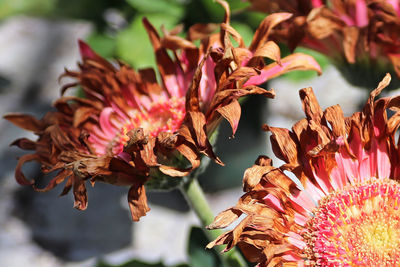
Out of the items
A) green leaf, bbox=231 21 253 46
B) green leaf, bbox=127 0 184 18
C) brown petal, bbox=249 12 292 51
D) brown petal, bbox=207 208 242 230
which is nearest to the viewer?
brown petal, bbox=207 208 242 230

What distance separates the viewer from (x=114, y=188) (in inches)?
51.8

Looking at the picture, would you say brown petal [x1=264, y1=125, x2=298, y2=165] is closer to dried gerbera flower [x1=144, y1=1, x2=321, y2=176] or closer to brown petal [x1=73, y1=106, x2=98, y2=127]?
dried gerbera flower [x1=144, y1=1, x2=321, y2=176]

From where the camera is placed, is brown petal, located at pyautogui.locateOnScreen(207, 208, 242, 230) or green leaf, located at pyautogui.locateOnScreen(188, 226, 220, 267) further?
green leaf, located at pyautogui.locateOnScreen(188, 226, 220, 267)

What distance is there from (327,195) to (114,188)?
80 centimetres

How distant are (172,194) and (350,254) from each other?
31.3 inches

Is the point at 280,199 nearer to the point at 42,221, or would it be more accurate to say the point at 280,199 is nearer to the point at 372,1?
the point at 372,1

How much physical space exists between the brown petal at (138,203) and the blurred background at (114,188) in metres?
0.49

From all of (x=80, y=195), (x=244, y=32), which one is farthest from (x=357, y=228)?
(x=244, y=32)

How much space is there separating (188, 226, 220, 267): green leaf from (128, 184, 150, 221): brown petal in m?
0.20

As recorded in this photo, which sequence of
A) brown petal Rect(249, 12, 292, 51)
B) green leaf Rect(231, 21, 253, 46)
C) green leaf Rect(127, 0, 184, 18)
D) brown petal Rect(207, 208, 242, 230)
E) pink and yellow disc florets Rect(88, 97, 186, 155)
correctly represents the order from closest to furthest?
1. brown petal Rect(207, 208, 242, 230)
2. brown petal Rect(249, 12, 292, 51)
3. pink and yellow disc florets Rect(88, 97, 186, 155)
4. green leaf Rect(231, 21, 253, 46)
5. green leaf Rect(127, 0, 184, 18)

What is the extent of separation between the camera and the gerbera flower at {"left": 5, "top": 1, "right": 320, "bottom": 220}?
0.54m

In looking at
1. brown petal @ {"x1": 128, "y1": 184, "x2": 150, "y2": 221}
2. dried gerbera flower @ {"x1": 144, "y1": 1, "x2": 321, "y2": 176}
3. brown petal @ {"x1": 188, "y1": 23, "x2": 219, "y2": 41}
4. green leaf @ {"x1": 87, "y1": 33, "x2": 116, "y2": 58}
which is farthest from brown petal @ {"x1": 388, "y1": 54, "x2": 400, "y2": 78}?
green leaf @ {"x1": 87, "y1": 33, "x2": 116, "y2": 58}

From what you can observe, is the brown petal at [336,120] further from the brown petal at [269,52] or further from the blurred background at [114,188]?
the blurred background at [114,188]

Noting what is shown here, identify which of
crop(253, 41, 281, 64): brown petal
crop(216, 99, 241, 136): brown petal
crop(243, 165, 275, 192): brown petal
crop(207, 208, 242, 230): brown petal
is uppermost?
crop(253, 41, 281, 64): brown petal
